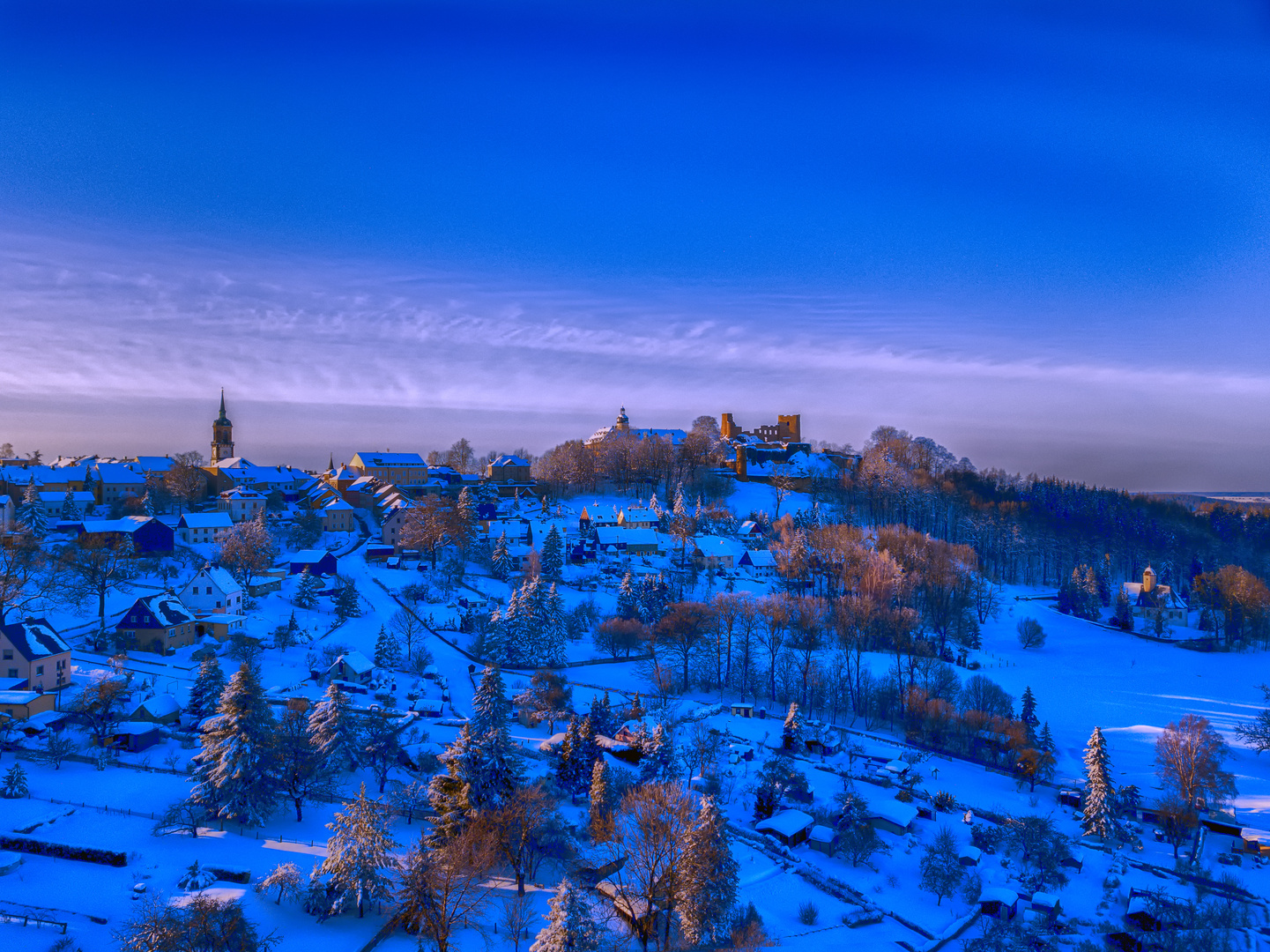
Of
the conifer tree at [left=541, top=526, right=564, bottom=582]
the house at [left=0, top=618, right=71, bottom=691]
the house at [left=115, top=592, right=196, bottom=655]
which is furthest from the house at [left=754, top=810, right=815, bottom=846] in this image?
the conifer tree at [left=541, top=526, right=564, bottom=582]

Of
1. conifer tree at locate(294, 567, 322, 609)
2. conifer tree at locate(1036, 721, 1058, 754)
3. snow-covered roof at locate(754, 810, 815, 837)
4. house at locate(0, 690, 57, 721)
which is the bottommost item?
conifer tree at locate(1036, 721, 1058, 754)


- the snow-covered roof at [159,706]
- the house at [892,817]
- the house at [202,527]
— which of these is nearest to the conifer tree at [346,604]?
the snow-covered roof at [159,706]

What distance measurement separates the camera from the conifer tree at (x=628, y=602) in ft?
178

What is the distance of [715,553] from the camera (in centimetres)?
6912

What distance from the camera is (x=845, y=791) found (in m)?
32.4

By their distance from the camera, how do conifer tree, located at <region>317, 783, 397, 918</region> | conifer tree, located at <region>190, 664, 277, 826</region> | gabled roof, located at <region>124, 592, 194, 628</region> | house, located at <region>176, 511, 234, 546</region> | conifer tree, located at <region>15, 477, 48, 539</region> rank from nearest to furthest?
conifer tree, located at <region>317, 783, 397, 918</region> → conifer tree, located at <region>190, 664, 277, 826</region> → gabled roof, located at <region>124, 592, 194, 628</region> → conifer tree, located at <region>15, 477, 48, 539</region> → house, located at <region>176, 511, 234, 546</region>

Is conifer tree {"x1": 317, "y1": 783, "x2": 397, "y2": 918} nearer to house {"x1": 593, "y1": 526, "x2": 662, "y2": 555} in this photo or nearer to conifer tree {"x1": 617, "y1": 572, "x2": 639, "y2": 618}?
conifer tree {"x1": 617, "y1": 572, "x2": 639, "y2": 618}

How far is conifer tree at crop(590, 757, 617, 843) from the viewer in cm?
2441

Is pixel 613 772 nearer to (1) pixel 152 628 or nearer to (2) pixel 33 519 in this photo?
(1) pixel 152 628

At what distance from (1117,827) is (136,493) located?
270 ft

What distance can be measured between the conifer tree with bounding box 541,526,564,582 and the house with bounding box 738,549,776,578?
18.2m

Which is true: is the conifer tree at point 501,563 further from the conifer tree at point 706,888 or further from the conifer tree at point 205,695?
the conifer tree at point 706,888

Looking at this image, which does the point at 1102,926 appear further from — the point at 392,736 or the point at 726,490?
the point at 726,490

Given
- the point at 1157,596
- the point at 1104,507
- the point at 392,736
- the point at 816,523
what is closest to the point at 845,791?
the point at 392,736
